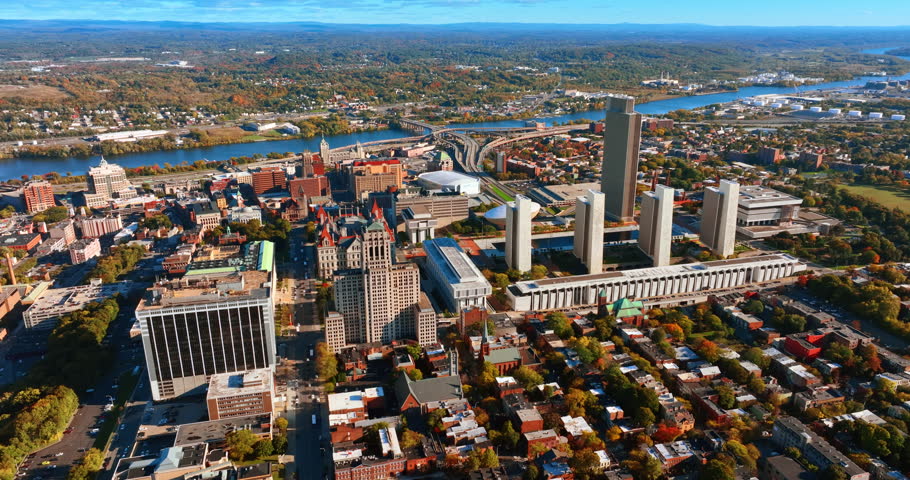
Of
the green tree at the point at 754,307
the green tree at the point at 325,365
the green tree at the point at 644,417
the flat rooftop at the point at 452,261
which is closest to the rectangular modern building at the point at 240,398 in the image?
the green tree at the point at 325,365

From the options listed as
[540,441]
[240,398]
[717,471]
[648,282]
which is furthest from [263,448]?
[648,282]

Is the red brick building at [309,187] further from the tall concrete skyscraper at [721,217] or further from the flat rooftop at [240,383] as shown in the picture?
the tall concrete skyscraper at [721,217]

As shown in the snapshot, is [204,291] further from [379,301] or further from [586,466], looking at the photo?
[586,466]

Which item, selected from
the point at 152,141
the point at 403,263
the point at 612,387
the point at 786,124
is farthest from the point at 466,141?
the point at 612,387

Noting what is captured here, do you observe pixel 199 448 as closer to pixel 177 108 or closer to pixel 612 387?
pixel 612 387

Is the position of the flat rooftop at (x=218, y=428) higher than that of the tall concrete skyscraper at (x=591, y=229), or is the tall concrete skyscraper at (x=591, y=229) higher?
the tall concrete skyscraper at (x=591, y=229)

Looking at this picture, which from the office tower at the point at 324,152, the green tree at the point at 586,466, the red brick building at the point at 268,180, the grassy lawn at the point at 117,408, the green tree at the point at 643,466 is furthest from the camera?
the office tower at the point at 324,152
